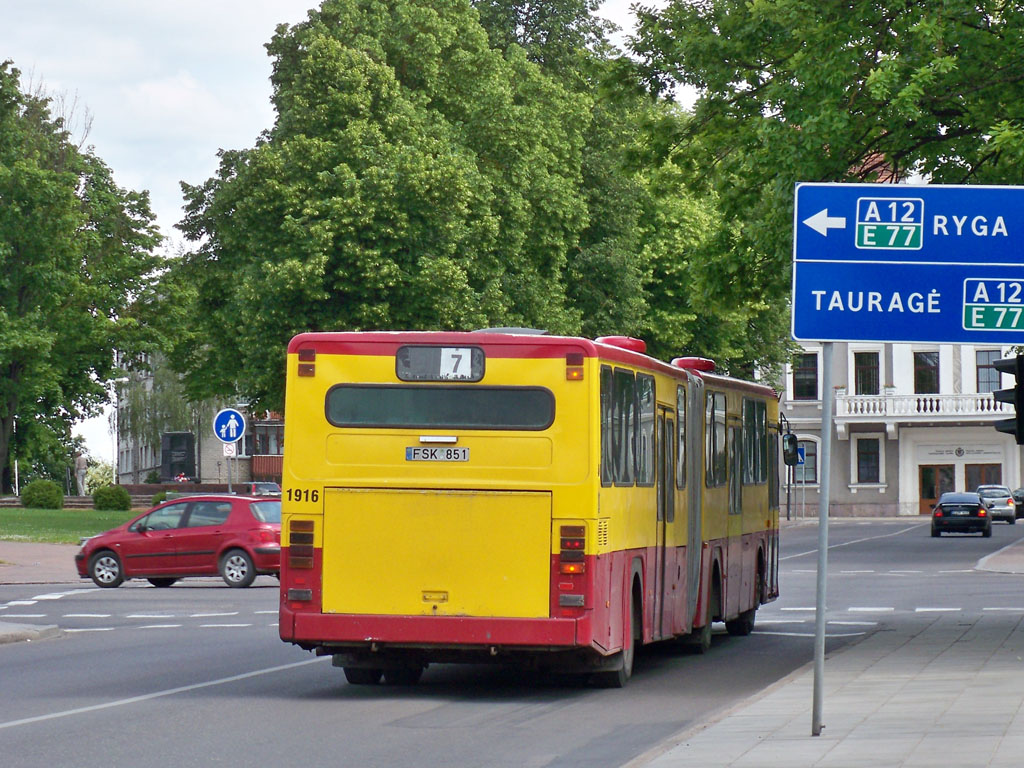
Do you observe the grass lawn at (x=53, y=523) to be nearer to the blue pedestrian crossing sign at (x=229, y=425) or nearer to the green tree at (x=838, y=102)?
the blue pedestrian crossing sign at (x=229, y=425)

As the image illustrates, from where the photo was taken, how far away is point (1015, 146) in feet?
52.9

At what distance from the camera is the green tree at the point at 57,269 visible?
5819 centimetres

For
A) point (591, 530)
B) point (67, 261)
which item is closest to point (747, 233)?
point (591, 530)

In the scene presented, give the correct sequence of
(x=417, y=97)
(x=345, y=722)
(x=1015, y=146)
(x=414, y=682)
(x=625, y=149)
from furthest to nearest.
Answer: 1. (x=417, y=97)
2. (x=625, y=149)
3. (x=1015, y=146)
4. (x=414, y=682)
5. (x=345, y=722)

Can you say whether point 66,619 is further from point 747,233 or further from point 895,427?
point 895,427

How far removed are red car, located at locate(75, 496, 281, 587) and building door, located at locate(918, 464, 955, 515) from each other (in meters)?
60.6

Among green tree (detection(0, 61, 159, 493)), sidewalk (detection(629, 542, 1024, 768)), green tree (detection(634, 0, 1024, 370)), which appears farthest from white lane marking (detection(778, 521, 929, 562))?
green tree (detection(0, 61, 159, 493))

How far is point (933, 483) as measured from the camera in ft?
279

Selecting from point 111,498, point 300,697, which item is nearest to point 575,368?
point 300,697

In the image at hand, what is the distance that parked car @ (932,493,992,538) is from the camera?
57.5 meters

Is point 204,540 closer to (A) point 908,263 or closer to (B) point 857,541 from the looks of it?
(A) point 908,263

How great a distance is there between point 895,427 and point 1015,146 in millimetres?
70081

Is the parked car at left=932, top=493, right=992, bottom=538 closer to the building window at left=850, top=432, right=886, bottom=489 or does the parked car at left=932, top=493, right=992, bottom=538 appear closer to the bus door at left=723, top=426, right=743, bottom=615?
the building window at left=850, top=432, right=886, bottom=489

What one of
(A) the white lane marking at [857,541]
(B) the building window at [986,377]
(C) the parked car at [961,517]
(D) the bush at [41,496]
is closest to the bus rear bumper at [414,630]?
(A) the white lane marking at [857,541]
